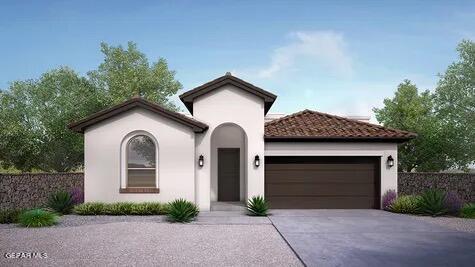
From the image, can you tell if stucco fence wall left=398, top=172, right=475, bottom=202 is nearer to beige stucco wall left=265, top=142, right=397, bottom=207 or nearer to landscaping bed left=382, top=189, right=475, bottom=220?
beige stucco wall left=265, top=142, right=397, bottom=207

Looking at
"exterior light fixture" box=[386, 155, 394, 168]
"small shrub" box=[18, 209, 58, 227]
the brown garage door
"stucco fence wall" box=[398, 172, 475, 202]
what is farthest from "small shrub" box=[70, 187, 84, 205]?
"stucco fence wall" box=[398, 172, 475, 202]

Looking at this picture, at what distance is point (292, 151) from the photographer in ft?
58.4

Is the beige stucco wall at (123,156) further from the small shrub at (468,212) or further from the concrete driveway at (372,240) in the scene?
the small shrub at (468,212)

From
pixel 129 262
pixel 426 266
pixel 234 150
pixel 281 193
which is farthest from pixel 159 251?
pixel 234 150

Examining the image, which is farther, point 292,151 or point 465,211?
point 292,151

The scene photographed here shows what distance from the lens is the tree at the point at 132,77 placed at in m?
34.5

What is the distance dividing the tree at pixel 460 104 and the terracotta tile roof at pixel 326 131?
15219mm

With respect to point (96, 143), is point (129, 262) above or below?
below

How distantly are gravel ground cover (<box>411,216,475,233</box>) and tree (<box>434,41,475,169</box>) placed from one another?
56.4 ft

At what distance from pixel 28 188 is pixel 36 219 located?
20.0ft

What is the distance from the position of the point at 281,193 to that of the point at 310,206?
136 centimetres

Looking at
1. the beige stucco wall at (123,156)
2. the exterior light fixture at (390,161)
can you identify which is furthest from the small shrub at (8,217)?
the exterior light fixture at (390,161)

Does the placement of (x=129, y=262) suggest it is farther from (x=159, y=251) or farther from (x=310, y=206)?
(x=310, y=206)

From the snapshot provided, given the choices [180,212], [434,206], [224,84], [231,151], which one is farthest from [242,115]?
[434,206]
